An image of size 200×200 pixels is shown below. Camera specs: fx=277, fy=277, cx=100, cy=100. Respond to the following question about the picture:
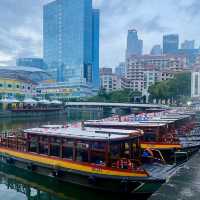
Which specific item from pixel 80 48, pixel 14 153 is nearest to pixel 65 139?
pixel 14 153

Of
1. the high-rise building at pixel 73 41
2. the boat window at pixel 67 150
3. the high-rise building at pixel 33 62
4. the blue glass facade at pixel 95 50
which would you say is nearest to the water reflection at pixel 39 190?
the boat window at pixel 67 150

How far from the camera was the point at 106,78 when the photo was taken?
11825cm

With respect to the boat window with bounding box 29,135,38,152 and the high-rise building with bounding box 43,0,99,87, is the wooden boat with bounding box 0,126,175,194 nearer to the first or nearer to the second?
the boat window with bounding box 29,135,38,152

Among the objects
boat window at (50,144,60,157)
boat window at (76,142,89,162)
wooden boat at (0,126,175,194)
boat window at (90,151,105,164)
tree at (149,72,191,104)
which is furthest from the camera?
tree at (149,72,191,104)

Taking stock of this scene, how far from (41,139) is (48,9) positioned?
131611 mm

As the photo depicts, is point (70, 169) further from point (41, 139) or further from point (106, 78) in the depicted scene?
point (106, 78)

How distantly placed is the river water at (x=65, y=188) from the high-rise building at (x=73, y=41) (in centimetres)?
9237

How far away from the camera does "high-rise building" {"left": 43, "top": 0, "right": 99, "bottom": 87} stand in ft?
375

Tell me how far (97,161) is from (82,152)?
755 mm

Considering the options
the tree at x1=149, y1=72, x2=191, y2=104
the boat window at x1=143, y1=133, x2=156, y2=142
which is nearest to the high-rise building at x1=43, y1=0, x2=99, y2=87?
the tree at x1=149, y1=72, x2=191, y2=104

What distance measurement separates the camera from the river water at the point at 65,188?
7809mm

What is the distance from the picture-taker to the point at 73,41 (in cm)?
11750

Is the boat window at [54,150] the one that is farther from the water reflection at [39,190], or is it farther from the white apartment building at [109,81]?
the white apartment building at [109,81]

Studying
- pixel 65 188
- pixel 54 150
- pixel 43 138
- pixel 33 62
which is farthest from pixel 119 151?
pixel 33 62
